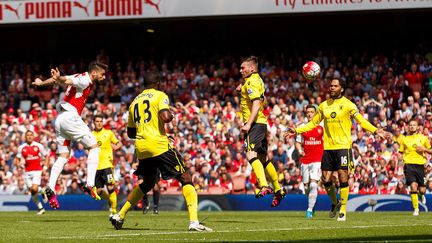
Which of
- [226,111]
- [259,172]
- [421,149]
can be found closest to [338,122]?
[259,172]

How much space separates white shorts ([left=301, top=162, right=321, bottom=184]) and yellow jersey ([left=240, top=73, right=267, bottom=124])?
202 inches

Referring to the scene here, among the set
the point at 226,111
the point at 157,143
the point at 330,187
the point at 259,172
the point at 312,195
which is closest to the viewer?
the point at 157,143

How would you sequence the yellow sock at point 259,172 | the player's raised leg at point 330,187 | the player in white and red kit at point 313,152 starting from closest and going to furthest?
1. the yellow sock at point 259,172
2. the player's raised leg at point 330,187
3. the player in white and red kit at point 313,152

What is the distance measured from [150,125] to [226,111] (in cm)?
1895

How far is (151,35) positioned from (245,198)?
51.0 feet

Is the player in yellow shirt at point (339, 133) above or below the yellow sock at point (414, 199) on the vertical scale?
above

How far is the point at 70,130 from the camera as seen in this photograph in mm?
18625

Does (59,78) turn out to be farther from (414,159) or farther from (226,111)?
(226,111)

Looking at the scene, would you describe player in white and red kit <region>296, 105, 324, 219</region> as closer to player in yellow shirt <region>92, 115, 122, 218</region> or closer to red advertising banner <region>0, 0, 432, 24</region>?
player in yellow shirt <region>92, 115, 122, 218</region>

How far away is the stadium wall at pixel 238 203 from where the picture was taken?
26500 millimetres

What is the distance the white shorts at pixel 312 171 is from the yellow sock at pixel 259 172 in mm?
5343

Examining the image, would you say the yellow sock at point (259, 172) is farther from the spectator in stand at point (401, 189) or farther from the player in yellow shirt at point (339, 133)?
the spectator in stand at point (401, 189)

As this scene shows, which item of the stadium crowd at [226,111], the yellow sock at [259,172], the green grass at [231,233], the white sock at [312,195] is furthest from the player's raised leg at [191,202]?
the stadium crowd at [226,111]

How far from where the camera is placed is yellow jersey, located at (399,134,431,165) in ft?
73.7
